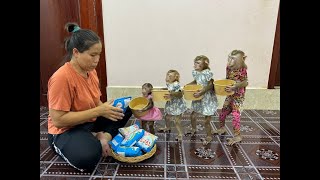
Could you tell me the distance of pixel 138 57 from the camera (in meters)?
2.71

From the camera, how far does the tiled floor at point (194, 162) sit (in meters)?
1.52

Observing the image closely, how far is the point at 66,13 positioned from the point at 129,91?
96 centimetres

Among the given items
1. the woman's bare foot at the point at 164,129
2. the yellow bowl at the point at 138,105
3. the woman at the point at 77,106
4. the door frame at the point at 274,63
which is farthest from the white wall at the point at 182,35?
the woman at the point at 77,106

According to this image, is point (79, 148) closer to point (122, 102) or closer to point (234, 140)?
point (122, 102)

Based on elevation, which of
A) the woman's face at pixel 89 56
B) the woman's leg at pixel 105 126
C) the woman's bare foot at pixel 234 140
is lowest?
the woman's bare foot at pixel 234 140

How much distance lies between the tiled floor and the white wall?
84 cm

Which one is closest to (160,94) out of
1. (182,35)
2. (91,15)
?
(182,35)

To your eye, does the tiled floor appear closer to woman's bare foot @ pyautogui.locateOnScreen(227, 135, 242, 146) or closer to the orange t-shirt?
woman's bare foot @ pyautogui.locateOnScreen(227, 135, 242, 146)

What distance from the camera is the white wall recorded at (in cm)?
256

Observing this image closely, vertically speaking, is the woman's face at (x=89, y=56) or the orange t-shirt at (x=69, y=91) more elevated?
the woman's face at (x=89, y=56)

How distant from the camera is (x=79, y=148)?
1.51m

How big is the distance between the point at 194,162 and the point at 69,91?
863 millimetres

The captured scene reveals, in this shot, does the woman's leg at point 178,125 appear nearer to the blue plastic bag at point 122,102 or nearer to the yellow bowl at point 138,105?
the yellow bowl at point 138,105
